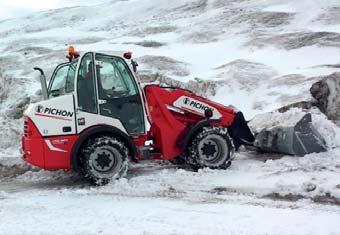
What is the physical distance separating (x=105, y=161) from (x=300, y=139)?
12.5 feet

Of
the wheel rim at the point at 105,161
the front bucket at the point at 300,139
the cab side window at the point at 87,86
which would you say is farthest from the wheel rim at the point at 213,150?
the cab side window at the point at 87,86

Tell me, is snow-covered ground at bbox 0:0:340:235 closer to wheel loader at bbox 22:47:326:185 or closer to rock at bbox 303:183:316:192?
rock at bbox 303:183:316:192

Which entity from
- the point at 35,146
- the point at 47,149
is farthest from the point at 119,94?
the point at 35,146

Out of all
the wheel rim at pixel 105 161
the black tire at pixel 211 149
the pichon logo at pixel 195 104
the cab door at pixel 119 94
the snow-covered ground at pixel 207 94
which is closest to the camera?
the snow-covered ground at pixel 207 94

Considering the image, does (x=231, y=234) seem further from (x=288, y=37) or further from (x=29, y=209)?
(x=288, y=37)

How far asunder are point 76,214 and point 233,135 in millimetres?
4314

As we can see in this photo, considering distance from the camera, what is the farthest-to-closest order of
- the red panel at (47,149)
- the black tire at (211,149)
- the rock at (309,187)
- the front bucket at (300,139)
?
the front bucket at (300,139) → the black tire at (211,149) → the red panel at (47,149) → the rock at (309,187)

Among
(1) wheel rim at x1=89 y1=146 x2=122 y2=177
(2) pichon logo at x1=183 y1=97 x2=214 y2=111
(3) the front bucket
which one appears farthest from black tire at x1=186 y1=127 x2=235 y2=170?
(1) wheel rim at x1=89 y1=146 x2=122 y2=177

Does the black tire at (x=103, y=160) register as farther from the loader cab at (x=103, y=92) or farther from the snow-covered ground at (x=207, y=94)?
the loader cab at (x=103, y=92)

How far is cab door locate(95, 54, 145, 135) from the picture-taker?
8.81m

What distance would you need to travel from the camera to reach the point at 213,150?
31.0ft

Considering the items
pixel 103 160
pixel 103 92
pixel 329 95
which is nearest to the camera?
pixel 103 160

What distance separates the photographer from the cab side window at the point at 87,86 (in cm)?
865

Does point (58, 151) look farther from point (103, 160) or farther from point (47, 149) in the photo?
point (103, 160)
